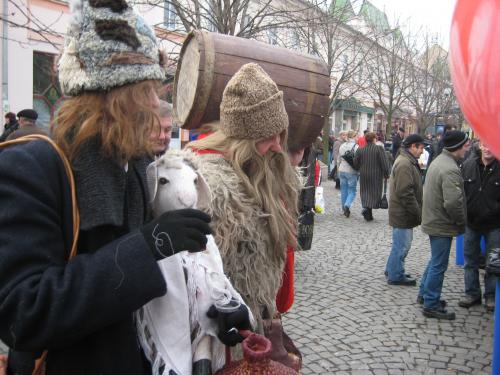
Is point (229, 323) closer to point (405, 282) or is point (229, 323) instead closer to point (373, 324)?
point (373, 324)

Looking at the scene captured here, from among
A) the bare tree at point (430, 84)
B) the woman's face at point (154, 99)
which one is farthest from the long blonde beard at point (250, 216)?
the bare tree at point (430, 84)

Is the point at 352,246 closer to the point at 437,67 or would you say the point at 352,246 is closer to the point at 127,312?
the point at 127,312

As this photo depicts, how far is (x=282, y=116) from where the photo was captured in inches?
79.4

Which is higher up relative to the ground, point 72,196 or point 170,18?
point 170,18

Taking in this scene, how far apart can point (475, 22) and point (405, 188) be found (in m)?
3.89

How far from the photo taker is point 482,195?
15.6ft

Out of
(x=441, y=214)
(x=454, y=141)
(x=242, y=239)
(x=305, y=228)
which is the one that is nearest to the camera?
(x=242, y=239)

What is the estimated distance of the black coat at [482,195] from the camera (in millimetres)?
4688

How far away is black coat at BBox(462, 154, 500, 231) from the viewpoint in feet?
15.4

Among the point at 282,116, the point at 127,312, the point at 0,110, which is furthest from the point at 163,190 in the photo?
the point at 0,110

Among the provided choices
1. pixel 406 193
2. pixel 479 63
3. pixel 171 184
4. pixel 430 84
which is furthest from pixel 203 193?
pixel 430 84

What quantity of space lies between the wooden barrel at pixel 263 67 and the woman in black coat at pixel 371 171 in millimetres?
6300

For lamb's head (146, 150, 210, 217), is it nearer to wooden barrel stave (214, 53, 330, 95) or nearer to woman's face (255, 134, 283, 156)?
woman's face (255, 134, 283, 156)

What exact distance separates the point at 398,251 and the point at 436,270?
0.88 metres
